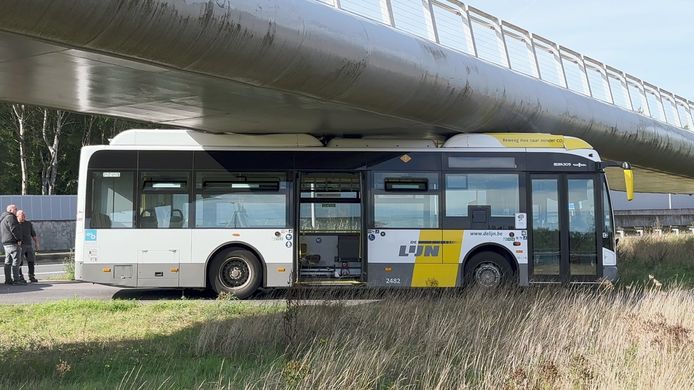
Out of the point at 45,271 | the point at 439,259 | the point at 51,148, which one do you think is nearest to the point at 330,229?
the point at 439,259

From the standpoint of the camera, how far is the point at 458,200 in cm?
1319

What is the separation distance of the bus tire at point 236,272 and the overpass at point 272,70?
2569mm

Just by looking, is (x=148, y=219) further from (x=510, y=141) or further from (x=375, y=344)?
(x=375, y=344)

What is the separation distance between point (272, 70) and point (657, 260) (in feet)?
45.3

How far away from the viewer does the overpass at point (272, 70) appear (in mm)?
7516

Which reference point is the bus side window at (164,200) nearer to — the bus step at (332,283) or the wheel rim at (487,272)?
the bus step at (332,283)

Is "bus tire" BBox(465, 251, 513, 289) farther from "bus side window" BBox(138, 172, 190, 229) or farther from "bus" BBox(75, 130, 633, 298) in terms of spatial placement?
"bus side window" BBox(138, 172, 190, 229)

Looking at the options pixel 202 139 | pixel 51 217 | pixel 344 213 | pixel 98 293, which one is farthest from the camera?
pixel 51 217

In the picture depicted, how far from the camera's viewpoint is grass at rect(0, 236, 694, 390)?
576 centimetres

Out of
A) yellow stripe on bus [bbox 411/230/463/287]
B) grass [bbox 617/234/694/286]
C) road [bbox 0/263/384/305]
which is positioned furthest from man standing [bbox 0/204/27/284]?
grass [bbox 617/234/694/286]

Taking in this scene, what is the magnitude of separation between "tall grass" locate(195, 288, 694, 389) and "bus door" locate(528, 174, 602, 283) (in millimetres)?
2962

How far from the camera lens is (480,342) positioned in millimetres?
Answer: 7152

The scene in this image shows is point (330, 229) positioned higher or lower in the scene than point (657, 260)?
higher

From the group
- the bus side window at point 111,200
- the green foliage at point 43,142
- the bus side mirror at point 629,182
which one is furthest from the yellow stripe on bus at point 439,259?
the green foliage at point 43,142
